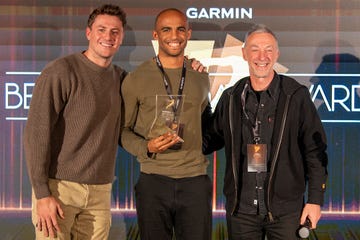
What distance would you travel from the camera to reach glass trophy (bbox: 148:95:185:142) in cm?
261

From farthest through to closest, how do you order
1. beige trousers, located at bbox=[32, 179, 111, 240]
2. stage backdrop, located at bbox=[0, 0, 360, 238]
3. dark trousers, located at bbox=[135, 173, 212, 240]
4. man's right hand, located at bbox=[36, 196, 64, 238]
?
stage backdrop, located at bbox=[0, 0, 360, 238], dark trousers, located at bbox=[135, 173, 212, 240], beige trousers, located at bbox=[32, 179, 111, 240], man's right hand, located at bbox=[36, 196, 64, 238]

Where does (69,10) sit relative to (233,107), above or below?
above

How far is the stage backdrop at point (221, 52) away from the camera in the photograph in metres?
3.79

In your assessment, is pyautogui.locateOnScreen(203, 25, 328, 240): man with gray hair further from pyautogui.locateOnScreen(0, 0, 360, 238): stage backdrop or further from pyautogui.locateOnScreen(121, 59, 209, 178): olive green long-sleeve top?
pyautogui.locateOnScreen(0, 0, 360, 238): stage backdrop

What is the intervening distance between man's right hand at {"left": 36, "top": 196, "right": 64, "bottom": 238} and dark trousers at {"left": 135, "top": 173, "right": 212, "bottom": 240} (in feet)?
1.62

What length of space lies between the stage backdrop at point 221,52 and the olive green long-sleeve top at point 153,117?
40.0 inches

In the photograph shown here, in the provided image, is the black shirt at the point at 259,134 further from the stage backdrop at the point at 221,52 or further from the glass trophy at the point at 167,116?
the stage backdrop at the point at 221,52

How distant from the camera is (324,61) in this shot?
3.79m

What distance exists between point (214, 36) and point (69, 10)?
1165 millimetres

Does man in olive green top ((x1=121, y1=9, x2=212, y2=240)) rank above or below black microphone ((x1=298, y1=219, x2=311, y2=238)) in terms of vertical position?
above

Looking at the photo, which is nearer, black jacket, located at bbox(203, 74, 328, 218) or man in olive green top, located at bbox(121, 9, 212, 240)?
black jacket, located at bbox(203, 74, 328, 218)

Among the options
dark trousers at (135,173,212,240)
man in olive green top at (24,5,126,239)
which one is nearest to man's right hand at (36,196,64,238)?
man in olive green top at (24,5,126,239)

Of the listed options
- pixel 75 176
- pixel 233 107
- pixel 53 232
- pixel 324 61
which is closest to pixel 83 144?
pixel 75 176

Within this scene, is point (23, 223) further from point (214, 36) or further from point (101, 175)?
point (214, 36)
